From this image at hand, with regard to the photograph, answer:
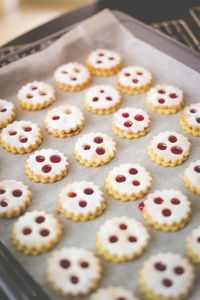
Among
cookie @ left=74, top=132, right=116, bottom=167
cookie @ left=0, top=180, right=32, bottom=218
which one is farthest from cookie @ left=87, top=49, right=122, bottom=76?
cookie @ left=0, top=180, right=32, bottom=218

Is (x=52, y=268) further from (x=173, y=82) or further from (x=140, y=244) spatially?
(x=173, y=82)

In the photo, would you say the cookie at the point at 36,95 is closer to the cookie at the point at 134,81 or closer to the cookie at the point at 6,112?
the cookie at the point at 6,112

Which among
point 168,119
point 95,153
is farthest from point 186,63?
point 95,153

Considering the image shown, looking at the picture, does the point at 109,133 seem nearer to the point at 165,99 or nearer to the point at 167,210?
the point at 165,99

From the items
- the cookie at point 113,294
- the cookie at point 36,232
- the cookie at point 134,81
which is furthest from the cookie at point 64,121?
the cookie at point 113,294

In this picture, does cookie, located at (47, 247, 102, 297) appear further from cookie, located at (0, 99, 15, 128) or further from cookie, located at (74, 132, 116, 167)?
cookie, located at (0, 99, 15, 128)

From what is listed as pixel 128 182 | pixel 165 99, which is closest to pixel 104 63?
pixel 165 99
